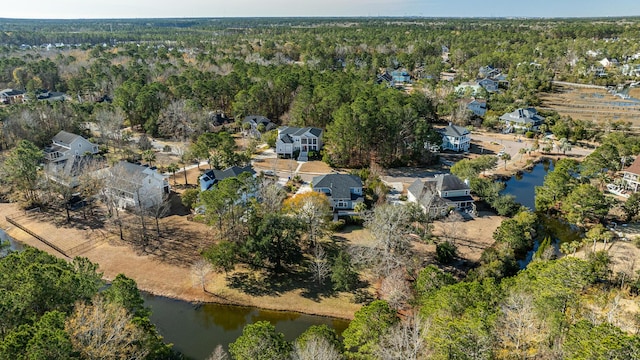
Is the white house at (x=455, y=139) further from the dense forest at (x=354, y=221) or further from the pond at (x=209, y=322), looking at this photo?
the pond at (x=209, y=322)

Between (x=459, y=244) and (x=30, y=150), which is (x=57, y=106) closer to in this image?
(x=30, y=150)

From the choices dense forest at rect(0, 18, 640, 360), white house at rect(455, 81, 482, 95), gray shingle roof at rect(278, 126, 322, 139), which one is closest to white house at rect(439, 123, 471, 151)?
dense forest at rect(0, 18, 640, 360)

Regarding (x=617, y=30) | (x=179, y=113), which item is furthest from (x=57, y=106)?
(x=617, y=30)

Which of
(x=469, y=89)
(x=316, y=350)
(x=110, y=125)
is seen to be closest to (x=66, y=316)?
(x=316, y=350)

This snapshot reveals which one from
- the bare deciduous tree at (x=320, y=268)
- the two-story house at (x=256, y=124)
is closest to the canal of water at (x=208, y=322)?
the bare deciduous tree at (x=320, y=268)

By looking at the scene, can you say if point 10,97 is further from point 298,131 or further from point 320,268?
point 320,268
